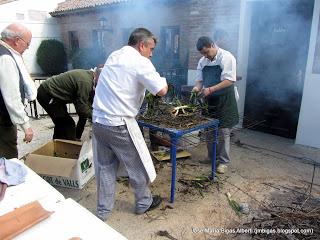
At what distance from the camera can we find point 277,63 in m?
5.72

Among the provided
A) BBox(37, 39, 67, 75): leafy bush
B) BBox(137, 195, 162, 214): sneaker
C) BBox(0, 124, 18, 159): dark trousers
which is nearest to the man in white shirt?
BBox(137, 195, 162, 214): sneaker

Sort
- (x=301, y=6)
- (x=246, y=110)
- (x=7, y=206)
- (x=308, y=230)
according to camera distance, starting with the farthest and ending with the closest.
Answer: (x=246, y=110), (x=301, y=6), (x=308, y=230), (x=7, y=206)

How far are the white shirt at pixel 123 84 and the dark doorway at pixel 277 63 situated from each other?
147 inches

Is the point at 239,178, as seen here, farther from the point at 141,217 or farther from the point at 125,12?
the point at 125,12

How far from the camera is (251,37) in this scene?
19.8ft

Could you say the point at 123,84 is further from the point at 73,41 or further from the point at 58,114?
the point at 73,41

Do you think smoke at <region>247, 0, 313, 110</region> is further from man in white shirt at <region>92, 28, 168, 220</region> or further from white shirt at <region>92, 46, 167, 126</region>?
white shirt at <region>92, 46, 167, 126</region>

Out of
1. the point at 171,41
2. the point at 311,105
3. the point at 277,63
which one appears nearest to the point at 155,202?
the point at 311,105

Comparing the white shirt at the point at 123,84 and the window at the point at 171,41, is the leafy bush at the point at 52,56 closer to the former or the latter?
the window at the point at 171,41

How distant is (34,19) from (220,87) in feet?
45.3

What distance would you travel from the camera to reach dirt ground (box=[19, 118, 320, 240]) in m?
3.13

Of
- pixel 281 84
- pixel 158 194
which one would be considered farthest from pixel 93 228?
pixel 281 84

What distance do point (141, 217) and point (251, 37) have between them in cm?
446

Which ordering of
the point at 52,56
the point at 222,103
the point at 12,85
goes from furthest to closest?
the point at 52,56 < the point at 222,103 < the point at 12,85
